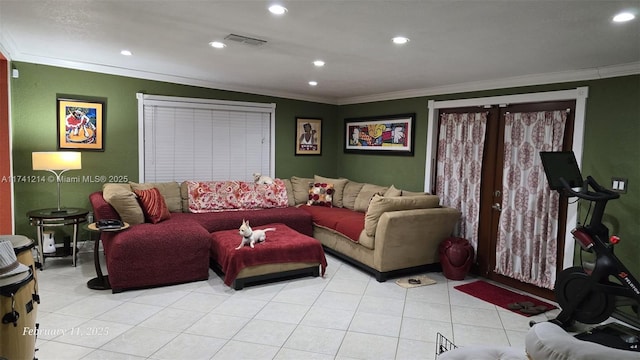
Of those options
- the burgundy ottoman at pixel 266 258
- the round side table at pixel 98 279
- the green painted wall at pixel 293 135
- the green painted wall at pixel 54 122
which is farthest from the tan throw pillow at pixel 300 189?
the round side table at pixel 98 279

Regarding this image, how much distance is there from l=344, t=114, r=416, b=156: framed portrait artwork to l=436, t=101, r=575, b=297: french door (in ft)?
4.18

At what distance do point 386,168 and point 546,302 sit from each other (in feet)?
9.39

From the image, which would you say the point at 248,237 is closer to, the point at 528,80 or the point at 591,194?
the point at 591,194

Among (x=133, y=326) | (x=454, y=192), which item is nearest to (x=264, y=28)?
(x=133, y=326)

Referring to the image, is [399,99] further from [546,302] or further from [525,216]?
[546,302]

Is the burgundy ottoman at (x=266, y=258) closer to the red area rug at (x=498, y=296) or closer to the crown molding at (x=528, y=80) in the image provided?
the red area rug at (x=498, y=296)

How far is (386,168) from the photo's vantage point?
6.17m

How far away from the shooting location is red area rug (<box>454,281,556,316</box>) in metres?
3.89

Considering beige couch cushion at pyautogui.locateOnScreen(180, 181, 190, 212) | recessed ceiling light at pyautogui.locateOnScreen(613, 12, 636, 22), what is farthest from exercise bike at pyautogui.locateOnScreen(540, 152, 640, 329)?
beige couch cushion at pyautogui.locateOnScreen(180, 181, 190, 212)

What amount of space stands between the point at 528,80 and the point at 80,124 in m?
5.19

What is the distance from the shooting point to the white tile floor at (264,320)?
283cm

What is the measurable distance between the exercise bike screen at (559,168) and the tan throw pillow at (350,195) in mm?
3058

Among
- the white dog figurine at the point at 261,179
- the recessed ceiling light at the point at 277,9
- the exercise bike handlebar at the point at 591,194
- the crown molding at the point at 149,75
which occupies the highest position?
the crown molding at the point at 149,75

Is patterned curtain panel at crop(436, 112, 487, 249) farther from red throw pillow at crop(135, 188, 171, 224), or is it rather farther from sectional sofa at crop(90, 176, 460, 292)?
red throw pillow at crop(135, 188, 171, 224)
